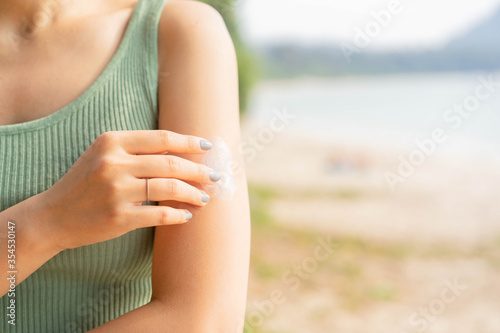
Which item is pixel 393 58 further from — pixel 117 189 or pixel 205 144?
pixel 117 189

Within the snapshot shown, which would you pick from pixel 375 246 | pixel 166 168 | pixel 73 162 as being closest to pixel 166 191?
→ pixel 166 168

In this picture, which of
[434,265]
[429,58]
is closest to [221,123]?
[434,265]

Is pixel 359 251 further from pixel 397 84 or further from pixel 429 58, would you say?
pixel 429 58

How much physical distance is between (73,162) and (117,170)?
0.18 metres

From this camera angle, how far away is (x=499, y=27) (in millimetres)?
22688

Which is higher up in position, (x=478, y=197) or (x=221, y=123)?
(x=478, y=197)

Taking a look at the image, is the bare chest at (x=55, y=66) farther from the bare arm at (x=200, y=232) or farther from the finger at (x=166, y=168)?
the finger at (x=166, y=168)

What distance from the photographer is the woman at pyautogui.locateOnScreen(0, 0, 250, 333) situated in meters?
0.75

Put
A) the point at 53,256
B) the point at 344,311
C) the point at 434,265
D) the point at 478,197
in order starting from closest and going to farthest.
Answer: the point at 53,256
the point at 344,311
the point at 434,265
the point at 478,197

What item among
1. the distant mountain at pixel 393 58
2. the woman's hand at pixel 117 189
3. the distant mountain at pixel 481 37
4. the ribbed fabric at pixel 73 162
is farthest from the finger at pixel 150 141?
the distant mountain at pixel 481 37

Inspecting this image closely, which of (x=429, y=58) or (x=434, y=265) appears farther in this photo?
(x=429, y=58)

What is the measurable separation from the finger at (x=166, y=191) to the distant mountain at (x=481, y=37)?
74.6ft

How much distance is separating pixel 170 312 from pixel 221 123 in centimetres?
29

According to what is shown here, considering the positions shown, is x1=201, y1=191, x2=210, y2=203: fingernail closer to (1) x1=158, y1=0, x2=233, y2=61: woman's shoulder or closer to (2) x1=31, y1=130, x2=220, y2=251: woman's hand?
(2) x1=31, y1=130, x2=220, y2=251: woman's hand
